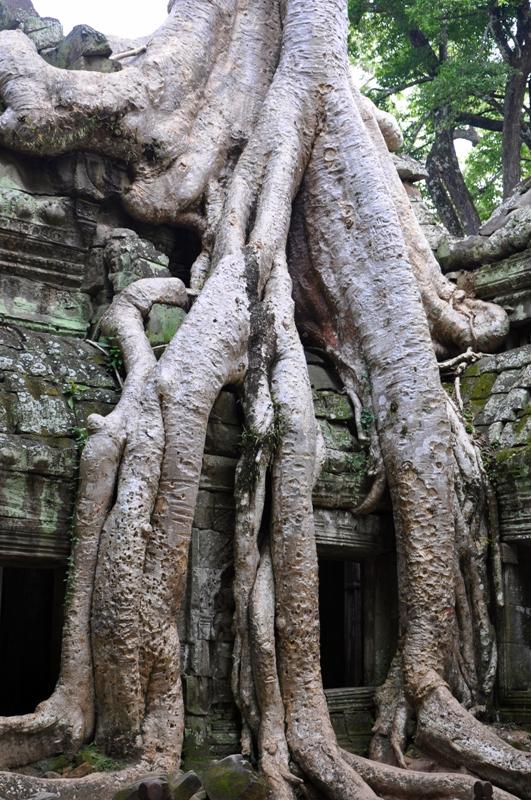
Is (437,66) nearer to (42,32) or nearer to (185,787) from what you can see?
(42,32)

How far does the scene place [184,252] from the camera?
733cm

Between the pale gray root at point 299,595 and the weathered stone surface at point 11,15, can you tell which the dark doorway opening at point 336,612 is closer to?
the pale gray root at point 299,595

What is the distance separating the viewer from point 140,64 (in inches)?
285

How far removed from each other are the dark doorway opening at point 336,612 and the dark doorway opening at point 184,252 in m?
2.35

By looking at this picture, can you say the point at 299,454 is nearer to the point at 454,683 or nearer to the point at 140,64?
the point at 454,683

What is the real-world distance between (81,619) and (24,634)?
308 cm

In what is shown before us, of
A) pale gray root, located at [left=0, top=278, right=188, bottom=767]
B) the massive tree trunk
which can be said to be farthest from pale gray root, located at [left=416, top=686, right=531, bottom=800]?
pale gray root, located at [left=0, top=278, right=188, bottom=767]

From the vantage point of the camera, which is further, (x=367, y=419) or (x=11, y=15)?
(x=11, y=15)

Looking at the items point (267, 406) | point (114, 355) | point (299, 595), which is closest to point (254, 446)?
point (267, 406)

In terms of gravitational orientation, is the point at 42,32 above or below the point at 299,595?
above

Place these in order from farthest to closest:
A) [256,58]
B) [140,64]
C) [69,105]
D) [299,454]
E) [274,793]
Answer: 1. [256,58]
2. [140,64]
3. [69,105]
4. [299,454]
5. [274,793]

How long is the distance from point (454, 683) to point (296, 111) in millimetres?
3740

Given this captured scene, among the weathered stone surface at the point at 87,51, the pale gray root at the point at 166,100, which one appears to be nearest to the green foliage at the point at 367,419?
the pale gray root at the point at 166,100

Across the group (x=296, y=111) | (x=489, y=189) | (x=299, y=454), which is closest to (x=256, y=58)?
(x=296, y=111)
